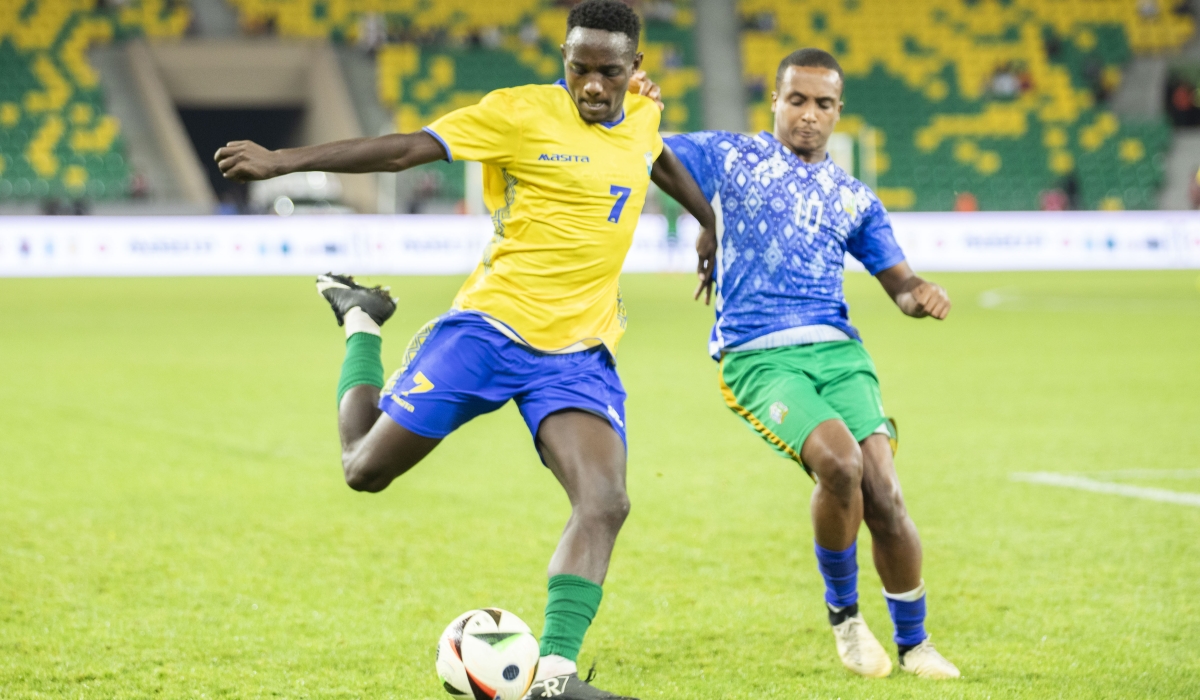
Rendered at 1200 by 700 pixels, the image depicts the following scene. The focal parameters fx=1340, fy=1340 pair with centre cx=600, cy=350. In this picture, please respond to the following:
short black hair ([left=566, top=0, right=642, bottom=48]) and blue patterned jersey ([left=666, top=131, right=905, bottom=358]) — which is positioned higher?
short black hair ([left=566, top=0, right=642, bottom=48])

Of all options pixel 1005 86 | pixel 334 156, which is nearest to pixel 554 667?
pixel 334 156

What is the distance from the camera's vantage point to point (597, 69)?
3820mm

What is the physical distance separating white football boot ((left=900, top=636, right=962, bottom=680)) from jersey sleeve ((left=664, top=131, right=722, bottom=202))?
5.34 feet

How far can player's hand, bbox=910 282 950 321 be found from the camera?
13.6 ft

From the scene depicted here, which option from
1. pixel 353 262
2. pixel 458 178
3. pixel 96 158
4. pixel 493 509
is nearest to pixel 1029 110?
pixel 458 178

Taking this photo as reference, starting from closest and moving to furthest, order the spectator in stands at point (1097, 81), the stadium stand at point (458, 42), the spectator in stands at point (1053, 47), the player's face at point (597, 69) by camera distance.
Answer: the player's face at point (597, 69), the stadium stand at point (458, 42), the spectator in stands at point (1097, 81), the spectator in stands at point (1053, 47)

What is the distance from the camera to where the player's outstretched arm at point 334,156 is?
11.6ft

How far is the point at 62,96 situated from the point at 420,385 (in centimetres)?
3038

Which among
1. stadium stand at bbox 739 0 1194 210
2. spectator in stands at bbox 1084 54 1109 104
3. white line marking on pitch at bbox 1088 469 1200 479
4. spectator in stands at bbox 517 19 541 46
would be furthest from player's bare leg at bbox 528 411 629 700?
spectator in stands at bbox 1084 54 1109 104

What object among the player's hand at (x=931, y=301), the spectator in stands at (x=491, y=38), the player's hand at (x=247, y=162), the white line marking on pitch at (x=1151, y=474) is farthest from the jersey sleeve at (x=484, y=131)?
the spectator in stands at (x=491, y=38)

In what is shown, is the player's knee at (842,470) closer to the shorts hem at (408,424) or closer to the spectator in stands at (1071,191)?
the shorts hem at (408,424)

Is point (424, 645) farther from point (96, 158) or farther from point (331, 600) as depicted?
point (96, 158)

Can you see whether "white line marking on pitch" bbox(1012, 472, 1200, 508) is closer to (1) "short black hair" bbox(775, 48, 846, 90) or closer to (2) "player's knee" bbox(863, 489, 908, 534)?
(2) "player's knee" bbox(863, 489, 908, 534)

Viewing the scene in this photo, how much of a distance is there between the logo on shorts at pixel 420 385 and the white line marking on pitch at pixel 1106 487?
165 inches
